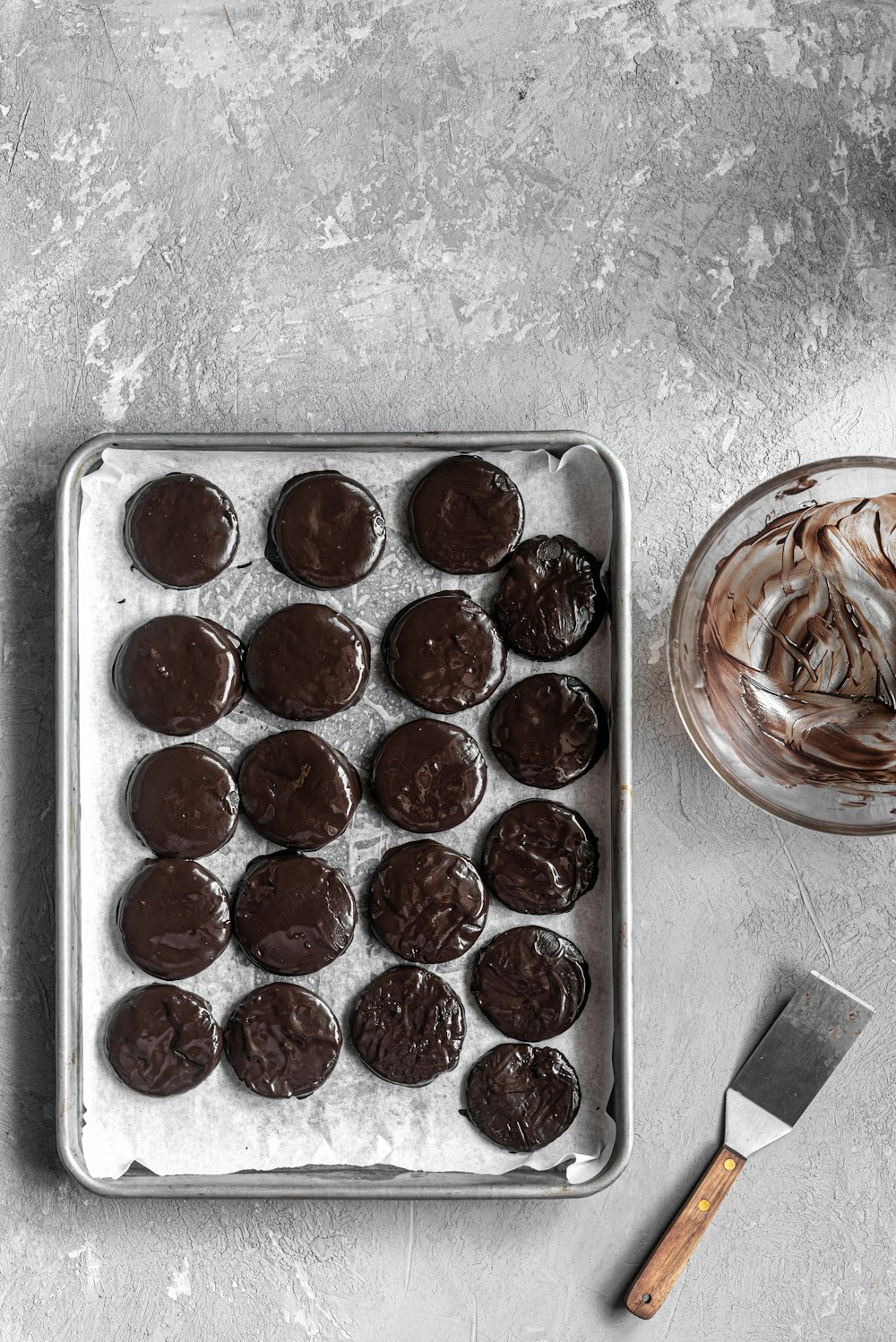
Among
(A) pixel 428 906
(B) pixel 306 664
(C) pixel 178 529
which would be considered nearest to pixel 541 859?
(A) pixel 428 906

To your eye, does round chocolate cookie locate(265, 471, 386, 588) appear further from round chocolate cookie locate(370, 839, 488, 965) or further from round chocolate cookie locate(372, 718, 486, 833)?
round chocolate cookie locate(370, 839, 488, 965)

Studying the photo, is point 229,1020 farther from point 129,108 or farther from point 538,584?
point 129,108

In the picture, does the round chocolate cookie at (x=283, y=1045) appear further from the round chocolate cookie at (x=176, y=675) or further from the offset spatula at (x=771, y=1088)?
the offset spatula at (x=771, y=1088)

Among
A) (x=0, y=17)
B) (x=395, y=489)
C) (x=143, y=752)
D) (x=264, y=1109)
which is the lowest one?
(x=264, y=1109)

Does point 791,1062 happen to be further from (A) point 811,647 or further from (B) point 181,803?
(B) point 181,803

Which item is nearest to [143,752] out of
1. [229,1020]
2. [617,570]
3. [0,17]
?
[229,1020]
